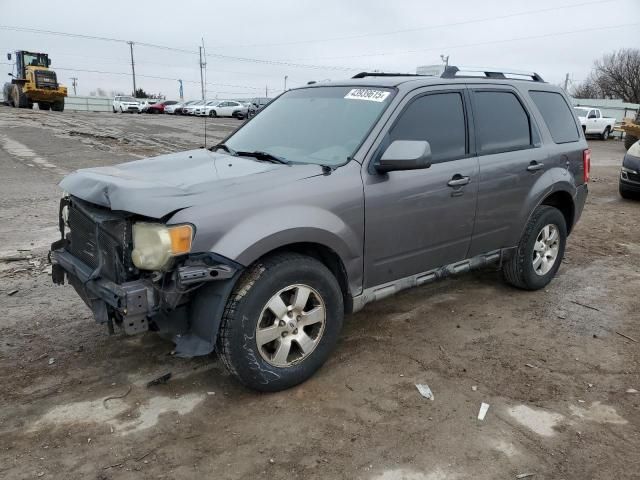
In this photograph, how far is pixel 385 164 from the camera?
334cm

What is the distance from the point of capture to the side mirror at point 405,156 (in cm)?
325

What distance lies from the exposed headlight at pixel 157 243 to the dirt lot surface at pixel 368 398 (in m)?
0.89

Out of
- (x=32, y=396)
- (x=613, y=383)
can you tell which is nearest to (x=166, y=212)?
(x=32, y=396)

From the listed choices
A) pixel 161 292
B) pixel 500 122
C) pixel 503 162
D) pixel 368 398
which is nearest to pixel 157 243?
pixel 161 292

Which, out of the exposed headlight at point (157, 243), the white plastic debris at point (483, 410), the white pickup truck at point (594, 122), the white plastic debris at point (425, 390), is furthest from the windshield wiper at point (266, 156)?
the white pickup truck at point (594, 122)

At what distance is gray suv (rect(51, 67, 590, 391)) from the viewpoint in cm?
282

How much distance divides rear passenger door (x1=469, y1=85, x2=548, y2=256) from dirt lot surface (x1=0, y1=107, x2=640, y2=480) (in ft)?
2.43

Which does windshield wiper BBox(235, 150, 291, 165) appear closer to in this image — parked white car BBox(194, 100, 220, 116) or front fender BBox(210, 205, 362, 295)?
front fender BBox(210, 205, 362, 295)

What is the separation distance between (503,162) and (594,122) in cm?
2927

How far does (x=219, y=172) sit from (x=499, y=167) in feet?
7.44

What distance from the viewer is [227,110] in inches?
1553

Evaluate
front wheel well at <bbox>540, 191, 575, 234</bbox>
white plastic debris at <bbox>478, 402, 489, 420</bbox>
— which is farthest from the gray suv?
white plastic debris at <bbox>478, 402, 489, 420</bbox>

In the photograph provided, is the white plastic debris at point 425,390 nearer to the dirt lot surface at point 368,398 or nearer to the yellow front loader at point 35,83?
the dirt lot surface at point 368,398

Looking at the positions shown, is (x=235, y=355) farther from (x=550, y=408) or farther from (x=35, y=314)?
(x=35, y=314)
